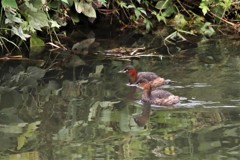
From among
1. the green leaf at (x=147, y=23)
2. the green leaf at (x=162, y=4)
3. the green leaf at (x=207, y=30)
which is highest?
the green leaf at (x=162, y=4)

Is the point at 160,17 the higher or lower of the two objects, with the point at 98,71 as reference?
higher

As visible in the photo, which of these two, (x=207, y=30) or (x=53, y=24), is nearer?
(x=53, y=24)

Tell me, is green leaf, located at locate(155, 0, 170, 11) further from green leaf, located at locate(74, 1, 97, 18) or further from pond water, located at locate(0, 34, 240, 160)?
pond water, located at locate(0, 34, 240, 160)

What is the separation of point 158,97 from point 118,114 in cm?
47

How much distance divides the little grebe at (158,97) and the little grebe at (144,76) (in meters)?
0.27

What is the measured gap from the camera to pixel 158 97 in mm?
6062

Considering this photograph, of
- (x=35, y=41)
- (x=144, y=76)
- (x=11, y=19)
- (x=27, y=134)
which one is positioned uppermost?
(x=11, y=19)

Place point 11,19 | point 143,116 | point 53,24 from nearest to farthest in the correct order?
point 143,116
point 11,19
point 53,24

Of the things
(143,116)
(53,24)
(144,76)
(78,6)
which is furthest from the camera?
(78,6)

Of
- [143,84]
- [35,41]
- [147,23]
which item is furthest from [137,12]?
[143,84]

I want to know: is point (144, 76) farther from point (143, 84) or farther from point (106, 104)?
point (106, 104)

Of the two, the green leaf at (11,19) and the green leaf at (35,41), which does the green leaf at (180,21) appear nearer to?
the green leaf at (35,41)

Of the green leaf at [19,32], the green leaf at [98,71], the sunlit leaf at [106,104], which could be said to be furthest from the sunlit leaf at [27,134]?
the green leaf at [19,32]

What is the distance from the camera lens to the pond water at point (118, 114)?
194 inches
